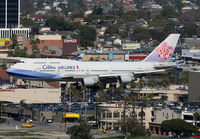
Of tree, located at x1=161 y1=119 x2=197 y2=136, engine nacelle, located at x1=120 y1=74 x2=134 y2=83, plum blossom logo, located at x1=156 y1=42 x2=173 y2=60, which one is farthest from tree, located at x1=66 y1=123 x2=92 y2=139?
plum blossom logo, located at x1=156 y1=42 x2=173 y2=60

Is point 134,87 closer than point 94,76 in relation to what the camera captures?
No

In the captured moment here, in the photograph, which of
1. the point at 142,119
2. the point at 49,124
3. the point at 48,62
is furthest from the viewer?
the point at 49,124

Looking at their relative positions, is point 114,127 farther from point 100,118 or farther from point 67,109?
point 67,109

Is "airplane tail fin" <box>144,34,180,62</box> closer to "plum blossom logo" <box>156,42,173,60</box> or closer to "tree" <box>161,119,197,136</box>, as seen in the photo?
"plum blossom logo" <box>156,42,173,60</box>

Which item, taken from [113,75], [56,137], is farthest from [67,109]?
[113,75]

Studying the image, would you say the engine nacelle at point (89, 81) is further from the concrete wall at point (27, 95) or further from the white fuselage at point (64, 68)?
the concrete wall at point (27, 95)

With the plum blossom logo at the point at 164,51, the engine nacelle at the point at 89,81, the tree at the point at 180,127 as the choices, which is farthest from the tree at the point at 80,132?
the plum blossom logo at the point at 164,51
